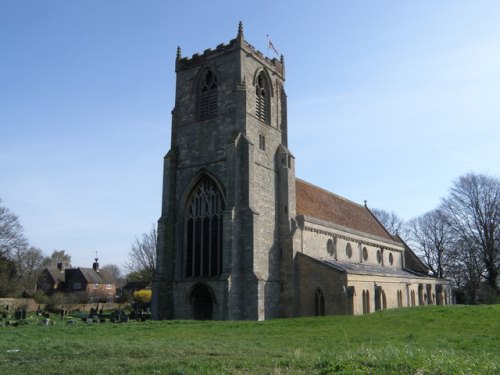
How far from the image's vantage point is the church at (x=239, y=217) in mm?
27359

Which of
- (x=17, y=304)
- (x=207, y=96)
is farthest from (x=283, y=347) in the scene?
(x=17, y=304)

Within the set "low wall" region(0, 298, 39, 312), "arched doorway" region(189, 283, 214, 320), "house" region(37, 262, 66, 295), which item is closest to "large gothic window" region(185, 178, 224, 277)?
"arched doorway" region(189, 283, 214, 320)

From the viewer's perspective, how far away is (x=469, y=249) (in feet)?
156

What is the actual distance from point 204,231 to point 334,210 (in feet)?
45.9

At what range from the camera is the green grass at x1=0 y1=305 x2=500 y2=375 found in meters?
9.29

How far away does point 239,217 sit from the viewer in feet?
91.1

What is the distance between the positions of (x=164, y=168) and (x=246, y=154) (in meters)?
6.23

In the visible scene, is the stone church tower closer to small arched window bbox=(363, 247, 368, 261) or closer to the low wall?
small arched window bbox=(363, 247, 368, 261)

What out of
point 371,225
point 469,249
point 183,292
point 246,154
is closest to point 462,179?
point 469,249

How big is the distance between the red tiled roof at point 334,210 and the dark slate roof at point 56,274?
170ft

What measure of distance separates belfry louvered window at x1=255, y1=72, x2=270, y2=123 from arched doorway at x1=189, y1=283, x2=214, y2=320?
39.0ft

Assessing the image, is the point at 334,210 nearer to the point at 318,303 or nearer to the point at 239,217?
the point at 318,303

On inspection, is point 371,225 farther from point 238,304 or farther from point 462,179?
point 238,304

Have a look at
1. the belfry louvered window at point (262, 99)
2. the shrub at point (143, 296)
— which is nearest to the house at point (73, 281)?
the shrub at point (143, 296)
